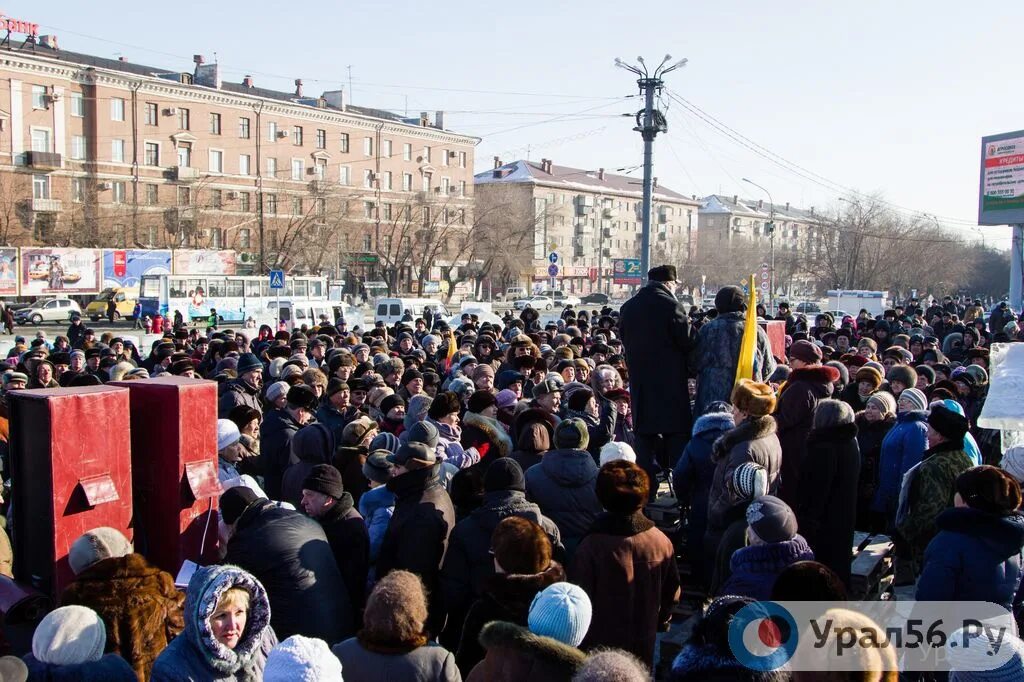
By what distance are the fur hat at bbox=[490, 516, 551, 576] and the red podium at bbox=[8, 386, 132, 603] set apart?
1.93m

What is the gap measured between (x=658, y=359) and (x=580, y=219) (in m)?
95.0

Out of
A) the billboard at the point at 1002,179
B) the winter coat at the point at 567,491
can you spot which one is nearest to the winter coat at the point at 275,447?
the winter coat at the point at 567,491

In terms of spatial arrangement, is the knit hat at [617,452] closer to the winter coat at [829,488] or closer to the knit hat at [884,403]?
the winter coat at [829,488]

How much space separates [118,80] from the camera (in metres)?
59.6

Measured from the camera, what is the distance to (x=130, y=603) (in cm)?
372

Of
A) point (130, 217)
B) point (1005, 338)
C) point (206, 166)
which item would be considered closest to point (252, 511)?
point (1005, 338)

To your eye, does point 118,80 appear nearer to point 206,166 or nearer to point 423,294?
point 206,166

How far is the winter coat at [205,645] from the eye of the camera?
3340mm

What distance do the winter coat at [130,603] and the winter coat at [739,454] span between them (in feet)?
10.1

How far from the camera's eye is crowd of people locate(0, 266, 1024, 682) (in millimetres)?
3426

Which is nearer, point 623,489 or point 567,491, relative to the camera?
point 623,489

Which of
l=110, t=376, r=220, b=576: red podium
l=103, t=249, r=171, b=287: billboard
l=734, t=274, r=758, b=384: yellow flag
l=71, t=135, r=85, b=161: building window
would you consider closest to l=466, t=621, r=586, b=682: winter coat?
l=110, t=376, r=220, b=576: red podium

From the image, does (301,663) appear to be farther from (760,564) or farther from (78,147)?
(78,147)

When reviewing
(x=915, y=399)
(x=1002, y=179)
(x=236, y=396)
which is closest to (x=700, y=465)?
(x=915, y=399)
